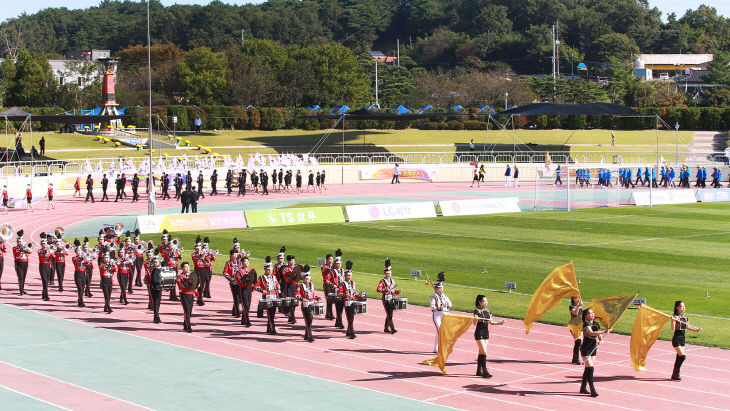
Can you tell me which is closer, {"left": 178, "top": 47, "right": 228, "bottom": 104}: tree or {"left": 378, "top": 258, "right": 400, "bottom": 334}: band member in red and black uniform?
{"left": 378, "top": 258, "right": 400, "bottom": 334}: band member in red and black uniform

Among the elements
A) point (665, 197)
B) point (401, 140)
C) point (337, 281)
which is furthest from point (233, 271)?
point (401, 140)

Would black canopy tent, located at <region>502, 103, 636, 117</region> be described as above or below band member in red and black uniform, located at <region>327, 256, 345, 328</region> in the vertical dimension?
above

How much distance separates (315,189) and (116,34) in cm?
12223

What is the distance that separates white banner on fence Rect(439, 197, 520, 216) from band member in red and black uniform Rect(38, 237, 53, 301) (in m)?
22.7

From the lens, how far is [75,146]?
7394 cm

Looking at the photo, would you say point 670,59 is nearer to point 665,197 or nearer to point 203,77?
point 203,77

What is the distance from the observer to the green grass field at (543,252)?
22.9m

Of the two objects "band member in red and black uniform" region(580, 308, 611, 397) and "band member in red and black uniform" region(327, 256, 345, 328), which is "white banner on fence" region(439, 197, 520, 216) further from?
"band member in red and black uniform" region(580, 308, 611, 397)

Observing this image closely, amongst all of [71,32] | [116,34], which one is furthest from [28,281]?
[71,32]

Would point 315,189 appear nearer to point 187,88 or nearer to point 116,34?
point 187,88

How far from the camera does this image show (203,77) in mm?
99375

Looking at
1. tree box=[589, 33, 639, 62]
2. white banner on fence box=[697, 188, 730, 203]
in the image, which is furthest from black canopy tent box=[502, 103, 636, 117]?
tree box=[589, 33, 639, 62]

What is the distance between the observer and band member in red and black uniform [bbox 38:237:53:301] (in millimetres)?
23734

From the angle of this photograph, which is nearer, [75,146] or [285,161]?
[285,161]
